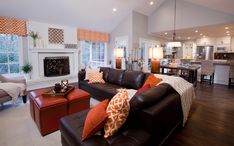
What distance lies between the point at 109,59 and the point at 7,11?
4.60 m

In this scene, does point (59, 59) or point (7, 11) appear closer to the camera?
point (7, 11)

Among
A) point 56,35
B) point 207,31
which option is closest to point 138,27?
point 207,31

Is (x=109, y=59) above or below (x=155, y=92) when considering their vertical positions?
above

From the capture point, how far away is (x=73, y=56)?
6.00 meters

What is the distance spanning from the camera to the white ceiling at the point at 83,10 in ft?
14.0

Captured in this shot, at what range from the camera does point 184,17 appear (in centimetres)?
597

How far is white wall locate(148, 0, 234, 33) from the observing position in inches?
206

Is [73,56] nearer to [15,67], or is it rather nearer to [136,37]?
[15,67]

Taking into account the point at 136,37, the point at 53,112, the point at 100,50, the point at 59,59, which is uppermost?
the point at 136,37

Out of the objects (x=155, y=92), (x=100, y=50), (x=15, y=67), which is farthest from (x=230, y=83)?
(x=15, y=67)

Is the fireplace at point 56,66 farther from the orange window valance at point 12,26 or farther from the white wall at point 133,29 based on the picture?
the white wall at point 133,29

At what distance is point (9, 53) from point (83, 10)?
119 inches

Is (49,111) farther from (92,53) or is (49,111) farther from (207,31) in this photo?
(207,31)

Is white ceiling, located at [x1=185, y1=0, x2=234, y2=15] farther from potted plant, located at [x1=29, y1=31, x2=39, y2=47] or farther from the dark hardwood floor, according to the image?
potted plant, located at [x1=29, y1=31, x2=39, y2=47]
